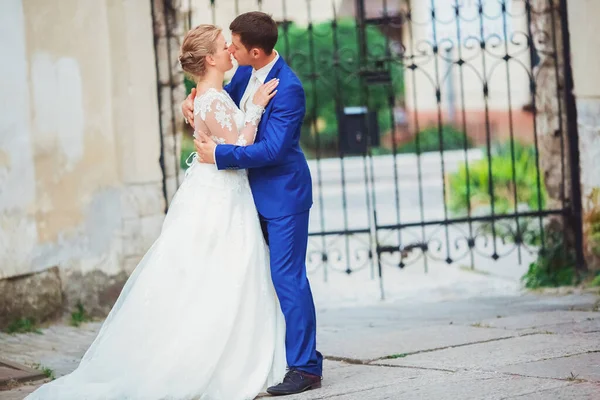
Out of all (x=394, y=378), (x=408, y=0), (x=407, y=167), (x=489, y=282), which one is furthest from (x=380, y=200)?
(x=394, y=378)

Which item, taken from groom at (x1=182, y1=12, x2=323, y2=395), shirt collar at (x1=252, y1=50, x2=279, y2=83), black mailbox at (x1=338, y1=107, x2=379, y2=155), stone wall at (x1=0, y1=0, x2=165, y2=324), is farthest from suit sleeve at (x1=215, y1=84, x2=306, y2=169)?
black mailbox at (x1=338, y1=107, x2=379, y2=155)

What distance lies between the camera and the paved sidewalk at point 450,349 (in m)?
4.18

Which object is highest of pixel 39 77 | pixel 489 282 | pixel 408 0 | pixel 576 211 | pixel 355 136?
pixel 408 0

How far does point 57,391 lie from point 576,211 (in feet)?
15.1

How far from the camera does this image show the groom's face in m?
4.32

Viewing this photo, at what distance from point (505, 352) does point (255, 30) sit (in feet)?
6.27

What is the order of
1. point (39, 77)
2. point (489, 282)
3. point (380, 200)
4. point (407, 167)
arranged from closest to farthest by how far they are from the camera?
point (39, 77), point (489, 282), point (380, 200), point (407, 167)

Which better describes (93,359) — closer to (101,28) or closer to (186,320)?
(186,320)

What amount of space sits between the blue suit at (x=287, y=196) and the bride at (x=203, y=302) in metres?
0.07

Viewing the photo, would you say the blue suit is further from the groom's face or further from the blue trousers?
the groom's face

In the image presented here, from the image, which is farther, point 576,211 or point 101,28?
point 576,211

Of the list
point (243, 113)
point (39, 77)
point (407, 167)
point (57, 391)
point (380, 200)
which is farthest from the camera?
Result: point (407, 167)

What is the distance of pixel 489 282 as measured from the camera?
834 centimetres

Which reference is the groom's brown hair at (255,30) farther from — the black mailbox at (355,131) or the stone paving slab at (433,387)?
the black mailbox at (355,131)
